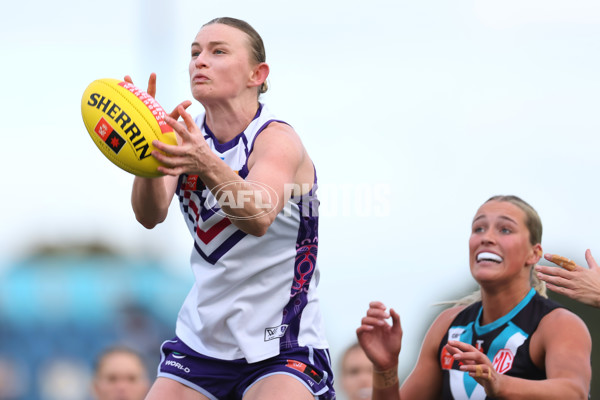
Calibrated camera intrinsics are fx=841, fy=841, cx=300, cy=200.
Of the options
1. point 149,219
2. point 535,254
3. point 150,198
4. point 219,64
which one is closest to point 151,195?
point 150,198

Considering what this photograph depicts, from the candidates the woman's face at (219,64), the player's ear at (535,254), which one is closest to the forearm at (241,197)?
the woman's face at (219,64)

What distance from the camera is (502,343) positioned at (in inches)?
183

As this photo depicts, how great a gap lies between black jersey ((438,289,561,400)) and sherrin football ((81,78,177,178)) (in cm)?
222

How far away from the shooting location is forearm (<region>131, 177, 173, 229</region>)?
397 cm

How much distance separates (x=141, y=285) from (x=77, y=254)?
9.73ft

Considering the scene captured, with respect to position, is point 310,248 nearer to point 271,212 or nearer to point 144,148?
point 271,212

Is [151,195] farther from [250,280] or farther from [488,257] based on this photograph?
[488,257]

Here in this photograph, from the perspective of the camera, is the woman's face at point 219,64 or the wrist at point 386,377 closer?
the woman's face at point 219,64

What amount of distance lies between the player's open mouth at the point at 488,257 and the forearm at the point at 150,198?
1792mm

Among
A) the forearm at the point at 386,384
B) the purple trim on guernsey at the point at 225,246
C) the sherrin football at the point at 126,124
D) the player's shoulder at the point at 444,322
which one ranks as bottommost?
the forearm at the point at 386,384

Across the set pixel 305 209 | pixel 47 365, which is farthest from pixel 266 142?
→ pixel 47 365

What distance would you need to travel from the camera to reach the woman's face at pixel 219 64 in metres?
3.96

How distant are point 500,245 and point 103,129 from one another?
2.33 meters

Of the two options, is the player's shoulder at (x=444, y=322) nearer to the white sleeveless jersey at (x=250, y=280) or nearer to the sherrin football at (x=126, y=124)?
the white sleeveless jersey at (x=250, y=280)
